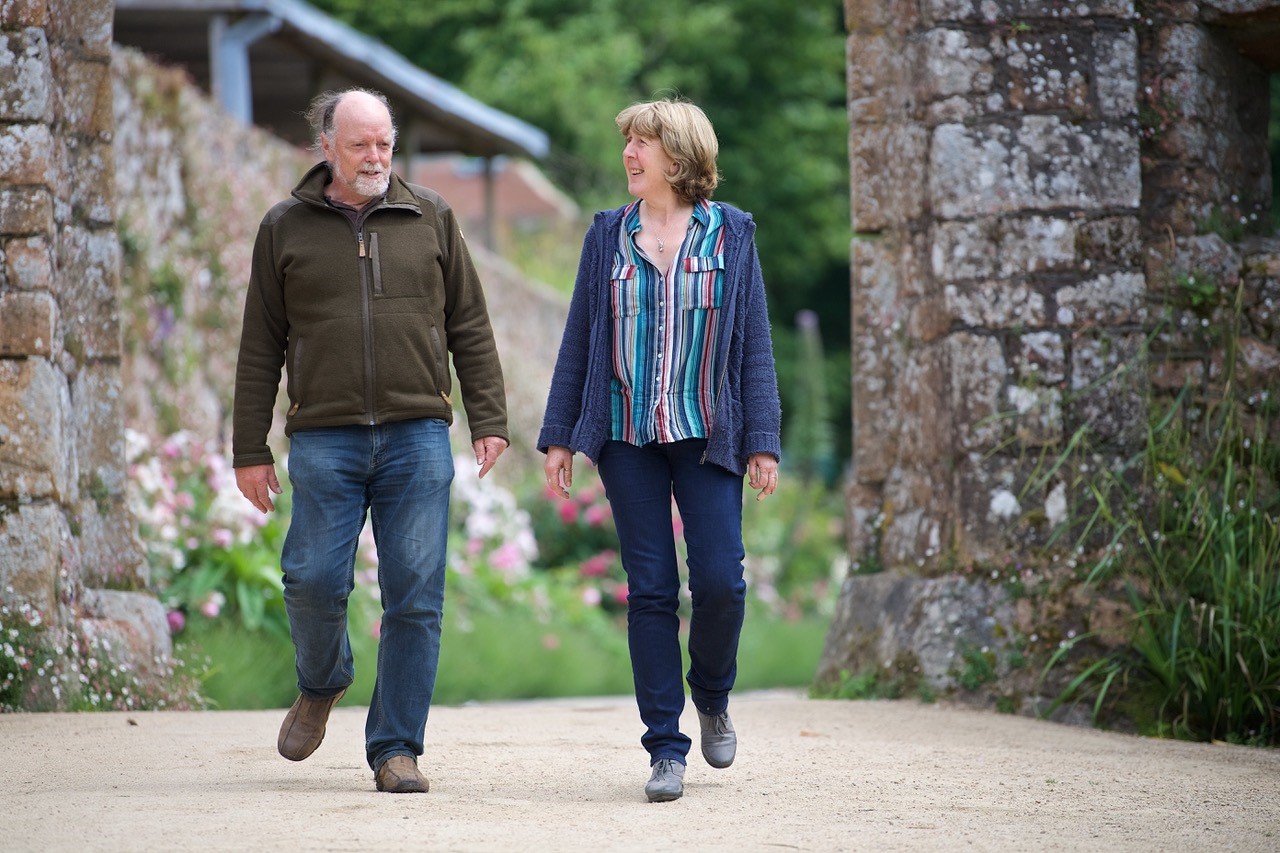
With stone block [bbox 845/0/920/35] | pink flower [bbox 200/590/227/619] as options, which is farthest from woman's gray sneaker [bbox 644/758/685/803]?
pink flower [bbox 200/590/227/619]

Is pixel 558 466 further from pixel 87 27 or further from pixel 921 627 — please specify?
pixel 87 27

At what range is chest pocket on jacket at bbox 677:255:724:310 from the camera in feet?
13.2

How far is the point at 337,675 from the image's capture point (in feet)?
13.6

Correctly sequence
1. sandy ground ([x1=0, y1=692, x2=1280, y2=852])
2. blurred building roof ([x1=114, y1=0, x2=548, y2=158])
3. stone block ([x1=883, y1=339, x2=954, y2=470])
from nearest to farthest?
sandy ground ([x1=0, y1=692, x2=1280, y2=852]) → stone block ([x1=883, y1=339, x2=954, y2=470]) → blurred building roof ([x1=114, y1=0, x2=548, y2=158])

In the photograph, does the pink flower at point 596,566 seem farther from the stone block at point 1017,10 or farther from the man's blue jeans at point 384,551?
the man's blue jeans at point 384,551

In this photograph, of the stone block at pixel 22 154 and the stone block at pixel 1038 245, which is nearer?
the stone block at pixel 22 154

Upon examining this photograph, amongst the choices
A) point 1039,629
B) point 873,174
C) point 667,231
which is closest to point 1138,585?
point 1039,629

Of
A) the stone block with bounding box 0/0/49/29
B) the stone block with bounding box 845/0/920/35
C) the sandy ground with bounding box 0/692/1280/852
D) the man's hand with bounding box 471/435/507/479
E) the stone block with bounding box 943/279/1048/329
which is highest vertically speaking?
the stone block with bounding box 845/0/920/35

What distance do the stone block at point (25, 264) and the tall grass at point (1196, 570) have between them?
145 inches

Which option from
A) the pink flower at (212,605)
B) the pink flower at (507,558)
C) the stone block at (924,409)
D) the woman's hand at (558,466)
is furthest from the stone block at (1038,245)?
the pink flower at (507,558)

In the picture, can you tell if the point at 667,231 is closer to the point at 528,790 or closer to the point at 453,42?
the point at 528,790

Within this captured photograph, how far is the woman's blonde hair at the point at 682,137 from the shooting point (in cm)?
404

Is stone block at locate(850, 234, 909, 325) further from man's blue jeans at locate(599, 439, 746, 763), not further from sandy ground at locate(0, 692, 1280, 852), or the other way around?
man's blue jeans at locate(599, 439, 746, 763)

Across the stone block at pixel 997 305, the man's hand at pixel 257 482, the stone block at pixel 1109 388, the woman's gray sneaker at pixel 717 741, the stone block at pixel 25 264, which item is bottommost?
the woman's gray sneaker at pixel 717 741
